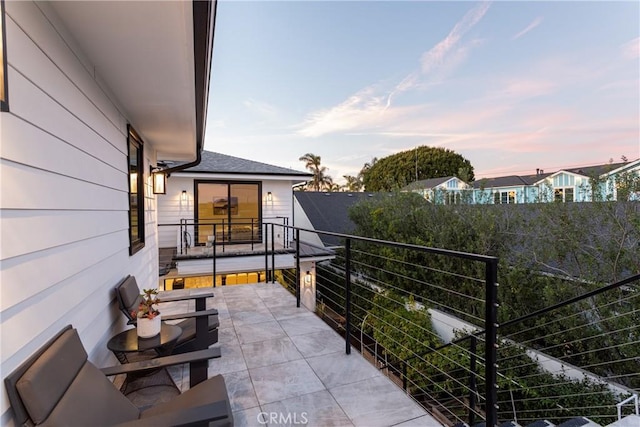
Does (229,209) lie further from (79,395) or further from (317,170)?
(317,170)

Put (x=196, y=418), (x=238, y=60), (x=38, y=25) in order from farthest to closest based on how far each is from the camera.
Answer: (x=238, y=60) → (x=38, y=25) → (x=196, y=418)

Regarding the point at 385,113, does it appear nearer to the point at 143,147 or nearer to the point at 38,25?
the point at 143,147

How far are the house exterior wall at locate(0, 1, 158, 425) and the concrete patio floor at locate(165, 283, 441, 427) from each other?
3.69 feet

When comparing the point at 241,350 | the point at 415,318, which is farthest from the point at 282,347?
the point at 415,318

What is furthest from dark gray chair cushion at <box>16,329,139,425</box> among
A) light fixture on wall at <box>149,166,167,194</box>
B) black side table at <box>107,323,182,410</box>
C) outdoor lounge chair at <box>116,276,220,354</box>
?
light fixture on wall at <box>149,166,167,194</box>

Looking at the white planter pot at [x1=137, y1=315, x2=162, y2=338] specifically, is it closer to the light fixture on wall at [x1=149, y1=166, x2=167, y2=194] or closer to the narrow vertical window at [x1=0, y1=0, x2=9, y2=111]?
the narrow vertical window at [x1=0, y1=0, x2=9, y2=111]

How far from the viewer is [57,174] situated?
1.67m

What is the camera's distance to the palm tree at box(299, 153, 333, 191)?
3164 centimetres

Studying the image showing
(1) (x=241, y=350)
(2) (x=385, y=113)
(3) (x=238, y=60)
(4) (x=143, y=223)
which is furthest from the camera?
(2) (x=385, y=113)

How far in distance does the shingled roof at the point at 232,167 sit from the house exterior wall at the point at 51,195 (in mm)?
7374

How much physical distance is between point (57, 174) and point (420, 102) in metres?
14.2

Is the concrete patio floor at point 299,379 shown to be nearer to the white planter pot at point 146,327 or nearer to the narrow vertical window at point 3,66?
the white planter pot at point 146,327

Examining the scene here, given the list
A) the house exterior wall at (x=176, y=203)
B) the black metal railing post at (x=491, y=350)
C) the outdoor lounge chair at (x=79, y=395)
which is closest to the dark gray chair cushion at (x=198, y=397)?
the outdoor lounge chair at (x=79, y=395)

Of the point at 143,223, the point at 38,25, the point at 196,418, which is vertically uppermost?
the point at 38,25
